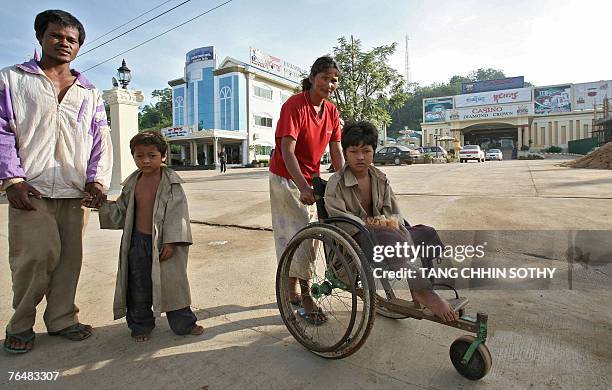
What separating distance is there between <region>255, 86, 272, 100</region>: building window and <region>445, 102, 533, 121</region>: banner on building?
70.5 feet

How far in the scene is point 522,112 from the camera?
40.3m

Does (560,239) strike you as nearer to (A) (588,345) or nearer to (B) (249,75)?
(A) (588,345)

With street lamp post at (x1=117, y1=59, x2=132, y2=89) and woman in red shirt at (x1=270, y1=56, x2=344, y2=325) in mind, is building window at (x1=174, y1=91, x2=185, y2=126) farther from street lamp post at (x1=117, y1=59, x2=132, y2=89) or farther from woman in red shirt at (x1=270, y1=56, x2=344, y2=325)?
woman in red shirt at (x1=270, y1=56, x2=344, y2=325)

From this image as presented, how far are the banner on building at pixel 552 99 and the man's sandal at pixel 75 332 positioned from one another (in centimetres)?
4680

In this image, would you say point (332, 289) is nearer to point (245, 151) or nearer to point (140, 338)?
point (140, 338)

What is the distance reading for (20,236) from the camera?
77.0 inches

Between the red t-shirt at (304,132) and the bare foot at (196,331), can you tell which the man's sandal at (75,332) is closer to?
the bare foot at (196,331)

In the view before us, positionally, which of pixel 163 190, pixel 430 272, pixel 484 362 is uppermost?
pixel 163 190

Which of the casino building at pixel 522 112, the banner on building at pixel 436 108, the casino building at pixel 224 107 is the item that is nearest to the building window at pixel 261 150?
the casino building at pixel 224 107

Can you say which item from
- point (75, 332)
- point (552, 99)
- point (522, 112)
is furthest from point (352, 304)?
point (552, 99)

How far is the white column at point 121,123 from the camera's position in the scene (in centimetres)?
861

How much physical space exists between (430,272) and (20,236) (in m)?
2.09

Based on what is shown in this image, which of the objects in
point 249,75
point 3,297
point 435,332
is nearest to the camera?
point 435,332

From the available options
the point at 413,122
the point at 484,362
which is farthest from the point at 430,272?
the point at 413,122
